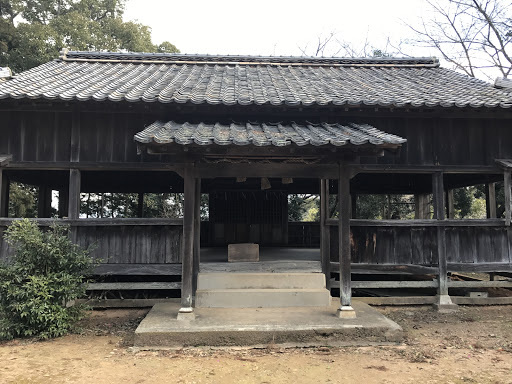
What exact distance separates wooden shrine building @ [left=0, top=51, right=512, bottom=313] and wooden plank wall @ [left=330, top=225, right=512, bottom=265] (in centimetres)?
2

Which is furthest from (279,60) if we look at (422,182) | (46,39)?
(46,39)

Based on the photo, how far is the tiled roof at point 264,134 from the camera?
581cm

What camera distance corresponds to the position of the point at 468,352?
5.66m

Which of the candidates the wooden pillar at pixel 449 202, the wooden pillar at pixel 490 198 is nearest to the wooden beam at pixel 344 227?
the wooden pillar at pixel 490 198

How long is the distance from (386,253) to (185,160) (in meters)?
4.91

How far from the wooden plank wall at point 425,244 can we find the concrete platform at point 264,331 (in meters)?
2.08

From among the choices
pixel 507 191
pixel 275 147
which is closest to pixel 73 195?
pixel 275 147

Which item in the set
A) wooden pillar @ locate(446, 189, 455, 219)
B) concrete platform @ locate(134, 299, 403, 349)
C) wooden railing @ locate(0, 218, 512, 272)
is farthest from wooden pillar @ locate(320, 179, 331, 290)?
wooden pillar @ locate(446, 189, 455, 219)

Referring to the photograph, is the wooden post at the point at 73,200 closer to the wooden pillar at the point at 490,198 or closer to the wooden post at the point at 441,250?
the wooden post at the point at 441,250

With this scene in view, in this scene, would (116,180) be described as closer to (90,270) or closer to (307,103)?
(90,270)

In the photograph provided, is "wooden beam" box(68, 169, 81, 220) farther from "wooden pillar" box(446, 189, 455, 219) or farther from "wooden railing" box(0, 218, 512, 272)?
"wooden pillar" box(446, 189, 455, 219)

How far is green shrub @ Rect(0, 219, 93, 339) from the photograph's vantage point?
5805 mm

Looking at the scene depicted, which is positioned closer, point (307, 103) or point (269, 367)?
point (269, 367)

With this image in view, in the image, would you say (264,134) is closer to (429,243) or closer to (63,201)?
(429,243)
